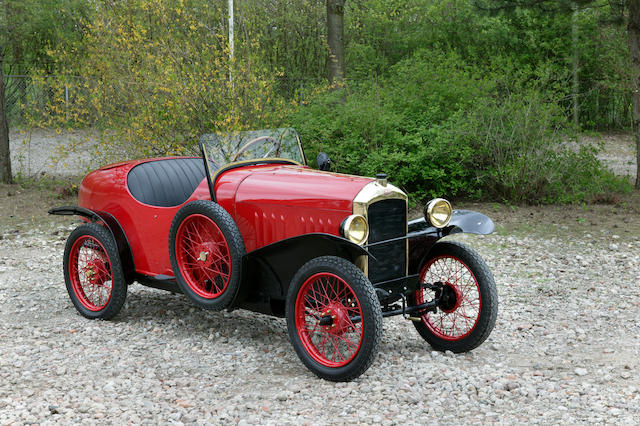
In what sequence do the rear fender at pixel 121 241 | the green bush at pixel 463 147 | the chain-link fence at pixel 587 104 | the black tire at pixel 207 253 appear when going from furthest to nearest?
1. the chain-link fence at pixel 587 104
2. the green bush at pixel 463 147
3. the rear fender at pixel 121 241
4. the black tire at pixel 207 253

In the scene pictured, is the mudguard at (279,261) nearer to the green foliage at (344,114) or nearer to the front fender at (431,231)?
the front fender at (431,231)

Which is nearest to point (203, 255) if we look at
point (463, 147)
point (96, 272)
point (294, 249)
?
point (294, 249)

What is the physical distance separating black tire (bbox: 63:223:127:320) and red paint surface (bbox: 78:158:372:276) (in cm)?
21

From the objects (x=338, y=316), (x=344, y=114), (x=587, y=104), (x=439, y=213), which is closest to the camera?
(x=338, y=316)

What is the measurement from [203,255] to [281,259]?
60 centimetres

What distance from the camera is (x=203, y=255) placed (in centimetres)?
473

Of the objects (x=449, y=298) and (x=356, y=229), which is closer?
(x=356, y=229)

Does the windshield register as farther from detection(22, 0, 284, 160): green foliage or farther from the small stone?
detection(22, 0, 284, 160): green foliage

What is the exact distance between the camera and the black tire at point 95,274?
5312mm

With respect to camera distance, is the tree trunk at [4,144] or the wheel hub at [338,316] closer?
the wheel hub at [338,316]

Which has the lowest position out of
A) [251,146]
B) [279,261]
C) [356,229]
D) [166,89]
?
[279,261]

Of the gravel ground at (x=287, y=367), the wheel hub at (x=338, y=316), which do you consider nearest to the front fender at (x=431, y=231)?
the gravel ground at (x=287, y=367)

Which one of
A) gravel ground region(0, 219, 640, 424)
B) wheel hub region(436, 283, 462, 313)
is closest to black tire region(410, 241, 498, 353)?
wheel hub region(436, 283, 462, 313)

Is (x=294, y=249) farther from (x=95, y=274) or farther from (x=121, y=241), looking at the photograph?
(x=95, y=274)
